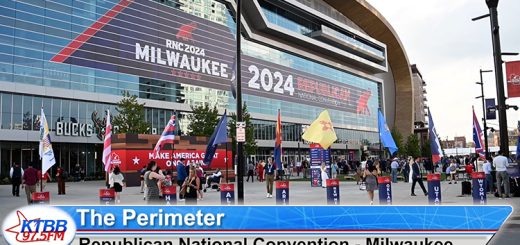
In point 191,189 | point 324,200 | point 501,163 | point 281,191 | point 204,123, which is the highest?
point 204,123

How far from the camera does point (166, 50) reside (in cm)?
5281

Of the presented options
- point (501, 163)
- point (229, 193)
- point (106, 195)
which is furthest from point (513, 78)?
point (106, 195)

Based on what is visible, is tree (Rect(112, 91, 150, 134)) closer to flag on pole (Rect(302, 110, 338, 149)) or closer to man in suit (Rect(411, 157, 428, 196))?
flag on pole (Rect(302, 110, 338, 149))

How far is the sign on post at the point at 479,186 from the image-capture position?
14.9 meters

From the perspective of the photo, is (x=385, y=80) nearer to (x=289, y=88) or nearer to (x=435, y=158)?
(x=289, y=88)

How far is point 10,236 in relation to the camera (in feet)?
18.4

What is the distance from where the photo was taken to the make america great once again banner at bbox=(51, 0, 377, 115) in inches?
1802

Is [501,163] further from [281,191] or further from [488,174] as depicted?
[281,191]

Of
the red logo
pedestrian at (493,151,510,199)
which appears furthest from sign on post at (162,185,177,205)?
the red logo

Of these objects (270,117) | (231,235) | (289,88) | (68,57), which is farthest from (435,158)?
(289,88)

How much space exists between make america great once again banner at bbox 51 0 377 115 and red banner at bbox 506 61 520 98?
35869 mm

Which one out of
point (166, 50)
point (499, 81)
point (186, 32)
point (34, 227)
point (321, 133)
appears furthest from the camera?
point (186, 32)

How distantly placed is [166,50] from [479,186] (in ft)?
142

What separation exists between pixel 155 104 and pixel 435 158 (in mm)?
37983
